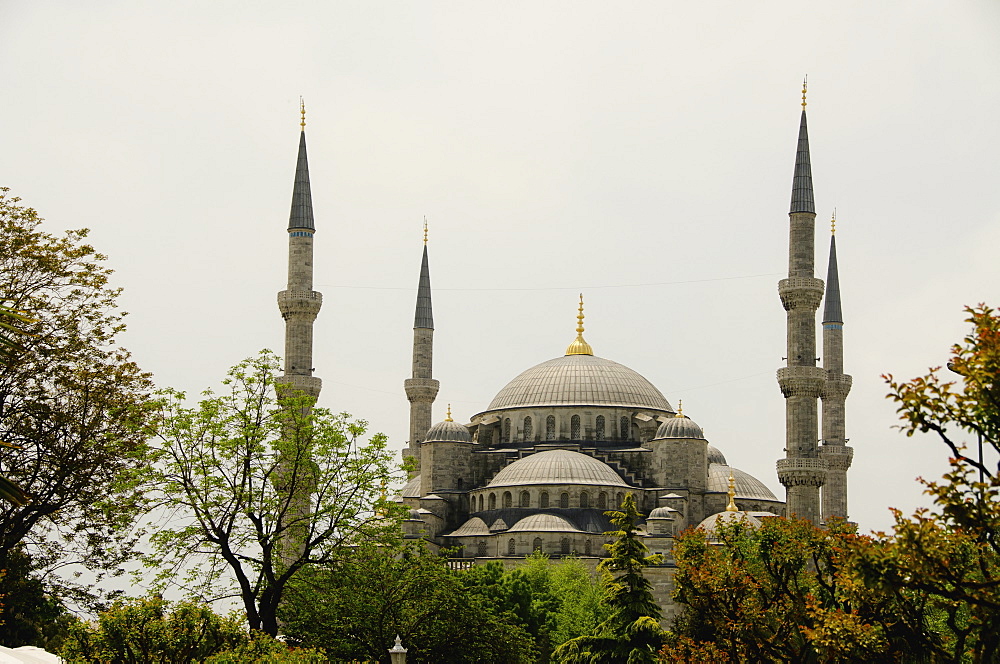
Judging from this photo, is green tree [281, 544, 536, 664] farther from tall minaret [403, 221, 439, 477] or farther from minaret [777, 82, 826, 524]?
tall minaret [403, 221, 439, 477]

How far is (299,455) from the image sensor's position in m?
24.1

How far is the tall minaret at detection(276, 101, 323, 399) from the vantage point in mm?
47188

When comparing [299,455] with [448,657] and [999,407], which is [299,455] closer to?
[448,657]

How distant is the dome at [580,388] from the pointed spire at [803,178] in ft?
46.6

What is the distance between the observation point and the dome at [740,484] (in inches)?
2136

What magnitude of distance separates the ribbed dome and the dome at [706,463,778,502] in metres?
2.31

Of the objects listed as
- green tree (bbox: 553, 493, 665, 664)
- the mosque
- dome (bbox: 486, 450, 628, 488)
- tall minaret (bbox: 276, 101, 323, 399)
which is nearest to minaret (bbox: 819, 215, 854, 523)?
the mosque

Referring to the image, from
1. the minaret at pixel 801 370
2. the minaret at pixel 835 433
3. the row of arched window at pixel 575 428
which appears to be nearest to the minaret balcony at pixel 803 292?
the minaret at pixel 801 370

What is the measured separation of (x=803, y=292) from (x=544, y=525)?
1239 cm

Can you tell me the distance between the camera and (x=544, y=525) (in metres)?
48.7

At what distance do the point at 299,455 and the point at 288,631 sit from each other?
3.69 metres

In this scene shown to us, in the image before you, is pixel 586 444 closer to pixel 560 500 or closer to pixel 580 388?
pixel 580 388

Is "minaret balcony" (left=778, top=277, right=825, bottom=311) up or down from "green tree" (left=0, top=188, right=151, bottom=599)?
up

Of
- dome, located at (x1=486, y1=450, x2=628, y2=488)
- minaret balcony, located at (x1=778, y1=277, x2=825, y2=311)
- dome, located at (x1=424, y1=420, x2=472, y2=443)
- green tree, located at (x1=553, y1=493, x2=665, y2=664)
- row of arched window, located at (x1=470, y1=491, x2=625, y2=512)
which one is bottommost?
green tree, located at (x1=553, y1=493, x2=665, y2=664)
